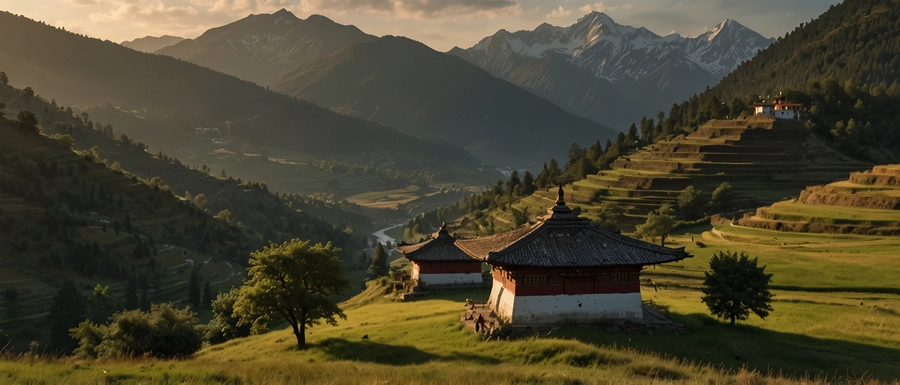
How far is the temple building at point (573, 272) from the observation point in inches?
1400

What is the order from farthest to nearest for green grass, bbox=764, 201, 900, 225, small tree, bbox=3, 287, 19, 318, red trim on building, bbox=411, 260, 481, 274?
small tree, bbox=3, 287, 19, 318
green grass, bbox=764, 201, 900, 225
red trim on building, bbox=411, 260, 481, 274

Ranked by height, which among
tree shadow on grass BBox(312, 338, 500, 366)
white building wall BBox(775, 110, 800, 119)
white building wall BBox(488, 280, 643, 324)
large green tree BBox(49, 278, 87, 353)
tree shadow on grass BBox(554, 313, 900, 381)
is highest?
white building wall BBox(775, 110, 800, 119)

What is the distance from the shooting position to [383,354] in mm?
33875

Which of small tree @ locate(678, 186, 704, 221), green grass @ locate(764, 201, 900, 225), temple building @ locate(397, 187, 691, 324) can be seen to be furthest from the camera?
small tree @ locate(678, 186, 704, 221)

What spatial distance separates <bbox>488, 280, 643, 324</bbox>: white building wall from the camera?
36.0m

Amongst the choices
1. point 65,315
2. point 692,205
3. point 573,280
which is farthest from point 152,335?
point 692,205

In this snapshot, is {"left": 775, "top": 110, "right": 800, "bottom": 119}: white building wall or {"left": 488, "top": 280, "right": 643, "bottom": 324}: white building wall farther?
{"left": 775, "top": 110, "right": 800, "bottom": 119}: white building wall

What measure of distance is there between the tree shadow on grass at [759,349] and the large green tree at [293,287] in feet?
48.7

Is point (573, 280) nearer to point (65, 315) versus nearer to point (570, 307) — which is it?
point (570, 307)

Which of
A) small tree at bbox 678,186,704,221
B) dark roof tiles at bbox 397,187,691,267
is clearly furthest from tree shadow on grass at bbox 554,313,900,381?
small tree at bbox 678,186,704,221

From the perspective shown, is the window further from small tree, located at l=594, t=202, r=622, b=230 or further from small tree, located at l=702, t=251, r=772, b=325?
small tree, located at l=594, t=202, r=622, b=230

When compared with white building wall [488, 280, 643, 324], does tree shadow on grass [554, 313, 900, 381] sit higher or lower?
lower

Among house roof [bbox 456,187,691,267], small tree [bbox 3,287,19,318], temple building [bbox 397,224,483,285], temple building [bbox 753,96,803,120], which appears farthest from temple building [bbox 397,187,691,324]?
temple building [bbox 753,96,803,120]

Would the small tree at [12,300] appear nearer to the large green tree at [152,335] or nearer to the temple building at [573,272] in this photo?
the large green tree at [152,335]
